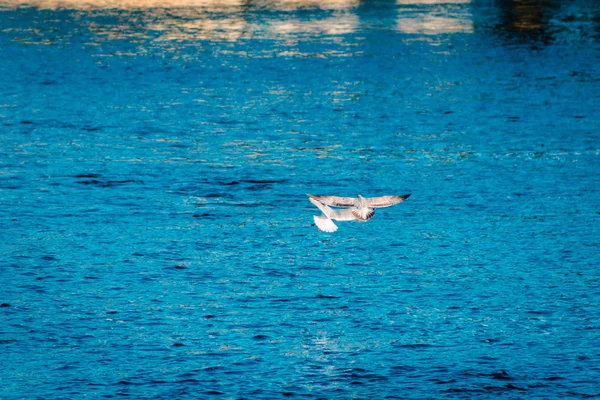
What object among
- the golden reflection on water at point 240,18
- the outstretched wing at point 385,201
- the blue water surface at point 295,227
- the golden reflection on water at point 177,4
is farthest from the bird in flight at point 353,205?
the golden reflection on water at point 177,4

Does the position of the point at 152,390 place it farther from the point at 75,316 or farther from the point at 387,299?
the point at 387,299

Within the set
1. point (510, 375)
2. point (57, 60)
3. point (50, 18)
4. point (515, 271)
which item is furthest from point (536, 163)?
point (50, 18)

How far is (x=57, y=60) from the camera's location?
33.9 m

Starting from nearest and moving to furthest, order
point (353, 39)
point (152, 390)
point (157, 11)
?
point (152, 390)
point (353, 39)
point (157, 11)

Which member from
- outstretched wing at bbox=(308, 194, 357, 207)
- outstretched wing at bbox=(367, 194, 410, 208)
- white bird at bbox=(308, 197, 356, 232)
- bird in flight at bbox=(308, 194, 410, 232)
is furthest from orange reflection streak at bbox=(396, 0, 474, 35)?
outstretched wing at bbox=(308, 194, 357, 207)

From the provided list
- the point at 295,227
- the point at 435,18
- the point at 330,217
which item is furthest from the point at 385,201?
the point at 435,18

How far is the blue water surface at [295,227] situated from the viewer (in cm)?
1210

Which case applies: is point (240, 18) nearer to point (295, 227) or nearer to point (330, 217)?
point (295, 227)

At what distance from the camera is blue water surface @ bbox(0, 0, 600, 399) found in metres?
12.1

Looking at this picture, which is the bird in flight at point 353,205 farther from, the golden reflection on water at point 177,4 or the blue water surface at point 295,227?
the golden reflection on water at point 177,4

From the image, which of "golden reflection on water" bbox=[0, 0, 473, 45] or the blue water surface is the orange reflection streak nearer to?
"golden reflection on water" bbox=[0, 0, 473, 45]

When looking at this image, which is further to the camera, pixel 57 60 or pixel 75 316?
pixel 57 60

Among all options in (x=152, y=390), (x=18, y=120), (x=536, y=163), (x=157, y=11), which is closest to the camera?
(x=152, y=390)

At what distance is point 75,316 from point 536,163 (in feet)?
35.7
